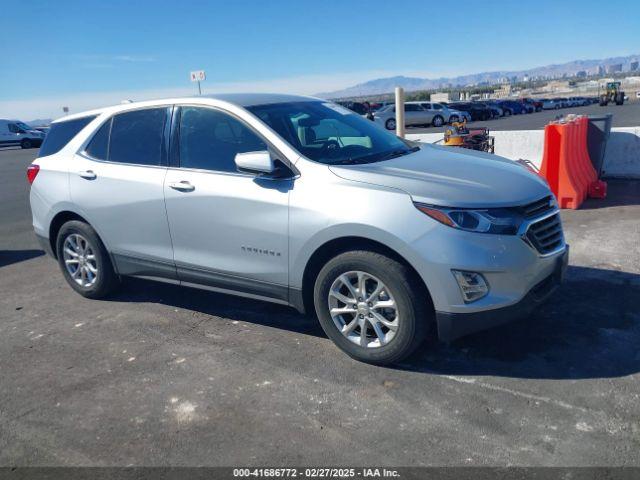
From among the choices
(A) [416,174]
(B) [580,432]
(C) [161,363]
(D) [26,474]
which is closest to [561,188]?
(A) [416,174]

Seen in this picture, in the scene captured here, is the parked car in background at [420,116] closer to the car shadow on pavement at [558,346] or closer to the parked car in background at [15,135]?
the parked car in background at [15,135]

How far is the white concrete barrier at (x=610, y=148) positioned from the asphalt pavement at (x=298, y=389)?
5215 millimetres

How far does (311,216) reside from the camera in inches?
151

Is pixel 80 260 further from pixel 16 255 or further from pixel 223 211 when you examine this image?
pixel 16 255

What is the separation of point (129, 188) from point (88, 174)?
22.6 inches

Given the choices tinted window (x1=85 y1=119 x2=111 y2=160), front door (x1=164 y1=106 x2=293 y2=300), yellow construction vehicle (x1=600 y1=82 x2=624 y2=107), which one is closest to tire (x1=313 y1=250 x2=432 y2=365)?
front door (x1=164 y1=106 x2=293 y2=300)

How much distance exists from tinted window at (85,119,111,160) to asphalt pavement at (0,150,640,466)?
141cm

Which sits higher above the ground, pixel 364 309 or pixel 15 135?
pixel 15 135

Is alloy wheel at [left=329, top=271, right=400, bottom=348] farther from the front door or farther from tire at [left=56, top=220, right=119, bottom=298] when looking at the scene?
tire at [left=56, top=220, right=119, bottom=298]

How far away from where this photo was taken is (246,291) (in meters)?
4.38

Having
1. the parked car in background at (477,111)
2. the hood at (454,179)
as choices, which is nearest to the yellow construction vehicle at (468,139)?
the hood at (454,179)

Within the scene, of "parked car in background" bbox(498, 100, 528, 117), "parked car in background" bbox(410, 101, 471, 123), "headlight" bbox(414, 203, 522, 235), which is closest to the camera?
"headlight" bbox(414, 203, 522, 235)

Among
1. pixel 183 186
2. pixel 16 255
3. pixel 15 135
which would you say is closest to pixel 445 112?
pixel 15 135

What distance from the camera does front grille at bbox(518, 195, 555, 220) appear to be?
368 cm
